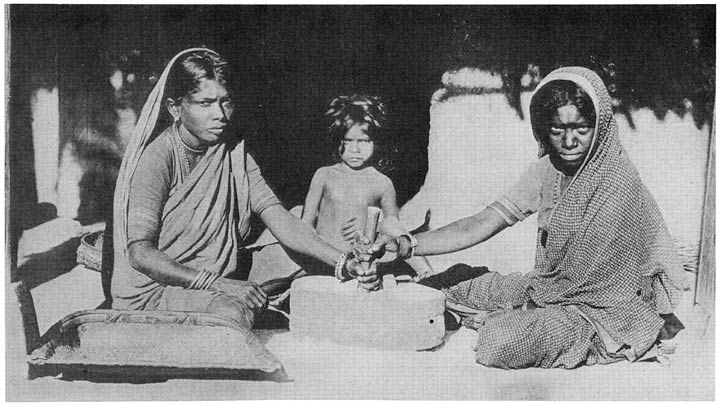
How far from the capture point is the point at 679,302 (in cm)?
506

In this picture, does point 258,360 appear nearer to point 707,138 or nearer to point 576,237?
point 576,237

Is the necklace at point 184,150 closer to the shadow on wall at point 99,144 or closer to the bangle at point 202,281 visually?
the shadow on wall at point 99,144

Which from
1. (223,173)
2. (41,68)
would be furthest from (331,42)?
(41,68)

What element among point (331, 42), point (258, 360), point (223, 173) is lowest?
point (258, 360)

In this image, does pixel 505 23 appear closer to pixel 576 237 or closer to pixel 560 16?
pixel 560 16

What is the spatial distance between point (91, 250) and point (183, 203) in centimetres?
55

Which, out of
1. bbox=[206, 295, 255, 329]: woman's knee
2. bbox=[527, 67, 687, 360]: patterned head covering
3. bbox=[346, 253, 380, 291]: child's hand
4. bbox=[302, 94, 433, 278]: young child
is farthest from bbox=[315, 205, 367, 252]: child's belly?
bbox=[527, 67, 687, 360]: patterned head covering

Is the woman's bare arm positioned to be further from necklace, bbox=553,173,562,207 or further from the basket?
the basket

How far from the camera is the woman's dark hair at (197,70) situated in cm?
500

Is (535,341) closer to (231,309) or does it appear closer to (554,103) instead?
(554,103)

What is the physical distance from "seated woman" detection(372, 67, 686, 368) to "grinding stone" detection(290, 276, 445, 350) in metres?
0.27

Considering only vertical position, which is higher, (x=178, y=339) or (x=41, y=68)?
(x=41, y=68)

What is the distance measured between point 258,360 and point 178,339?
435 mm

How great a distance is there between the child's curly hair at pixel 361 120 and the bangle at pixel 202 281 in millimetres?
901
